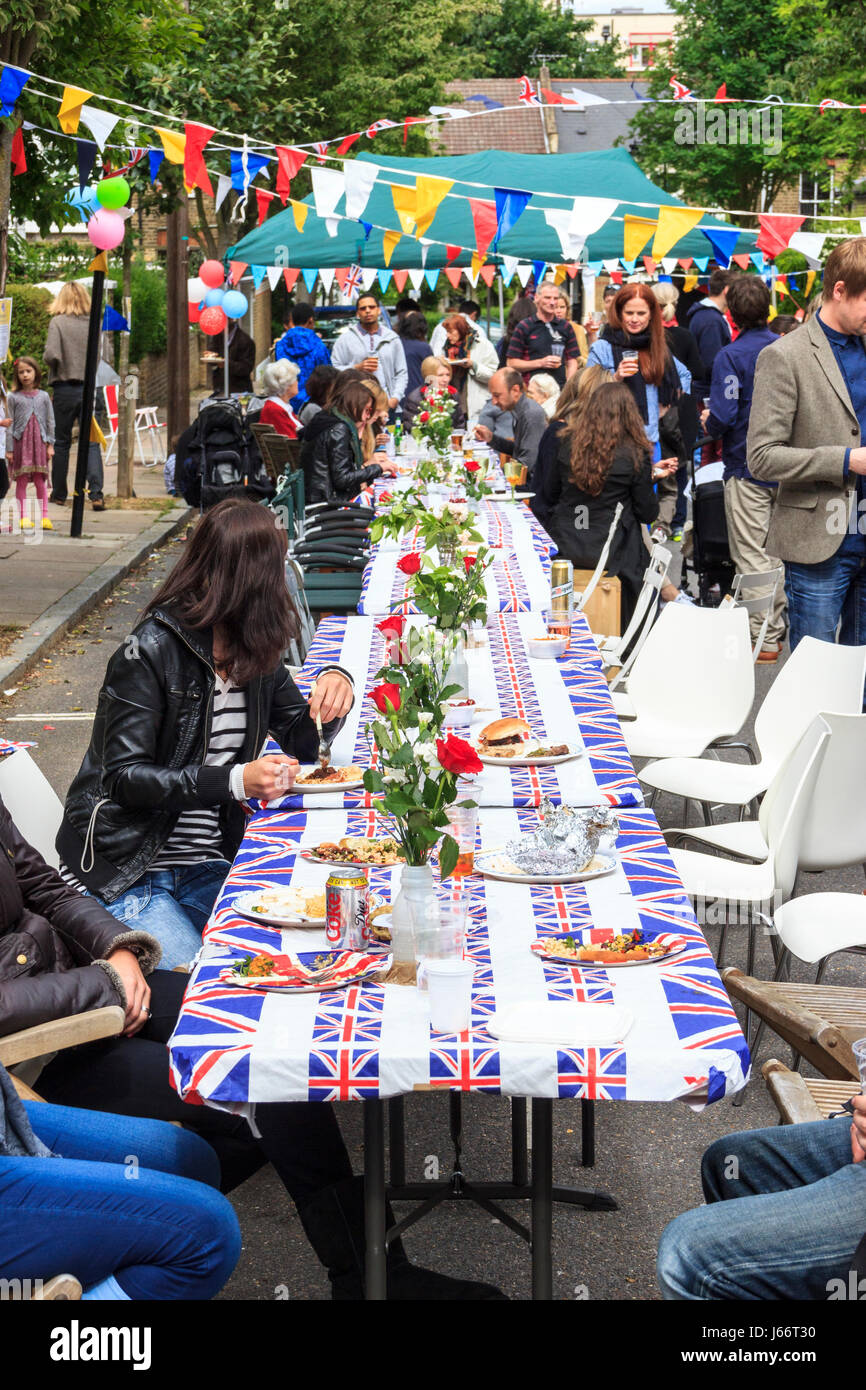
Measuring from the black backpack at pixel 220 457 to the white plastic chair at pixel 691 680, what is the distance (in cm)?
507

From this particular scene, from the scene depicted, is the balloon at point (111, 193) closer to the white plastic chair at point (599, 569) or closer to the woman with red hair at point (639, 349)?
the woman with red hair at point (639, 349)

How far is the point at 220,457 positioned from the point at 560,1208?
7.92 m

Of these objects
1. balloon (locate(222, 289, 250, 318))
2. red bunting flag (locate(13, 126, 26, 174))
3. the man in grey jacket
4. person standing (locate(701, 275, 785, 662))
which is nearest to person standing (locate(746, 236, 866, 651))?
person standing (locate(701, 275, 785, 662))

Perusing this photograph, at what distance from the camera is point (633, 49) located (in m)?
80.8

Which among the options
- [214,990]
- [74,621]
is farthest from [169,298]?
[214,990]

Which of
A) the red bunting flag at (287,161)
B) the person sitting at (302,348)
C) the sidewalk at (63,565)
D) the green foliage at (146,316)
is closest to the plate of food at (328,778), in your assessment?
the sidewalk at (63,565)

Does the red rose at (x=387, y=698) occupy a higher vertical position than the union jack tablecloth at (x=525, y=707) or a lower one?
higher

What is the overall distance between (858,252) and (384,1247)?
4275 mm

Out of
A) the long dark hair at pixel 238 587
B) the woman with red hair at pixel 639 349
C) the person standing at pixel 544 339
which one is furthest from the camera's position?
the person standing at pixel 544 339

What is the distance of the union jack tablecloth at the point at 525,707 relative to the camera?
384 centimetres

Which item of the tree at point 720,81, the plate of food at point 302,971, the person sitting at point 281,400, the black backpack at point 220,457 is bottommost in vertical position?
the plate of food at point 302,971

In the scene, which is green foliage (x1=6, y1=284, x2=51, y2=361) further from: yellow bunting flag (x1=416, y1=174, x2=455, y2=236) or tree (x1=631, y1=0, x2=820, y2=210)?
tree (x1=631, y1=0, x2=820, y2=210)

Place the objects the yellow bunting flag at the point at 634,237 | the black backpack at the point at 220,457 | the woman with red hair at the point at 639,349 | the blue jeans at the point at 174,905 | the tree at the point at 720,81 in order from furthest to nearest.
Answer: the tree at the point at 720,81 < the black backpack at the point at 220,457 < the yellow bunting flag at the point at 634,237 < the woman with red hair at the point at 639,349 < the blue jeans at the point at 174,905

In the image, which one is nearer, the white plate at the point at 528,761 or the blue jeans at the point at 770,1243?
the blue jeans at the point at 770,1243
